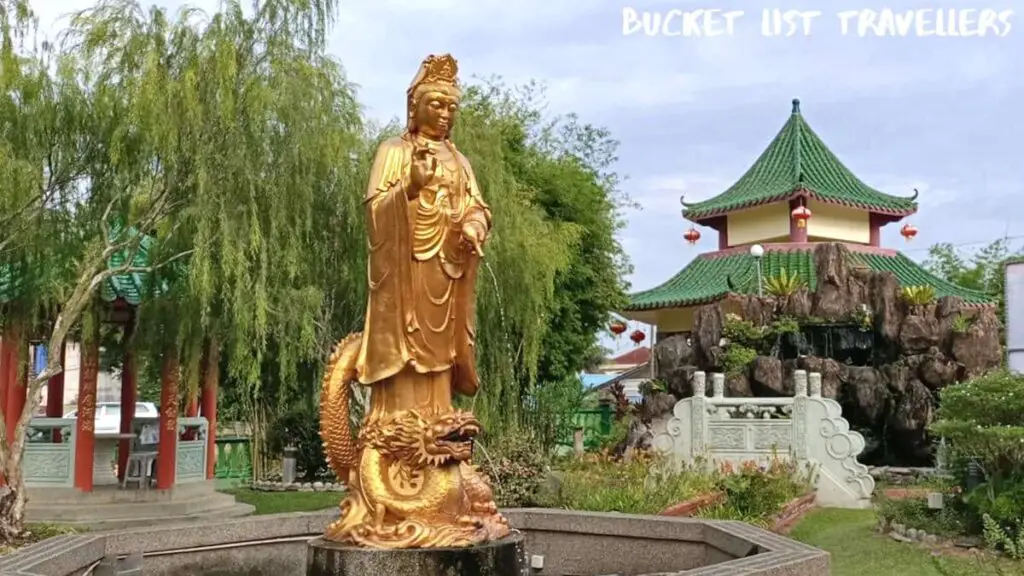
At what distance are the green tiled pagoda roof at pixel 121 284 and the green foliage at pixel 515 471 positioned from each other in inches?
178

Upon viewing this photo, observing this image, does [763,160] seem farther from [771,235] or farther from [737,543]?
[737,543]

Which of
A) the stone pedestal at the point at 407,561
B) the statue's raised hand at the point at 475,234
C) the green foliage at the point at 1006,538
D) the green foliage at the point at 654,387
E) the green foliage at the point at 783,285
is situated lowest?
the green foliage at the point at 1006,538

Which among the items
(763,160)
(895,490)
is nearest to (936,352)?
(895,490)

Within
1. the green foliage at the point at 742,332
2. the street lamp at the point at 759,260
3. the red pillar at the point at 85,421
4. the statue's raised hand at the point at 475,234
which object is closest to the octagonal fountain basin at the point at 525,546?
the statue's raised hand at the point at 475,234

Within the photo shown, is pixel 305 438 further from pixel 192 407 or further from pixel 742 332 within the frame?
pixel 742 332

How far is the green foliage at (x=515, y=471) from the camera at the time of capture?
11.1 metres

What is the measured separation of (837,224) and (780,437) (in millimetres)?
9930

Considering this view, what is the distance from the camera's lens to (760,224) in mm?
22125

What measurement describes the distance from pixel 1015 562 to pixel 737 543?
4.18 m

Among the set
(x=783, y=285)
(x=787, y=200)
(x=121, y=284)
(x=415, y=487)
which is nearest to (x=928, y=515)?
(x=415, y=487)

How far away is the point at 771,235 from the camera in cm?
2180

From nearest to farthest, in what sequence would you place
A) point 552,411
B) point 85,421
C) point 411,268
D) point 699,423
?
point 411,268
point 85,421
point 699,423
point 552,411

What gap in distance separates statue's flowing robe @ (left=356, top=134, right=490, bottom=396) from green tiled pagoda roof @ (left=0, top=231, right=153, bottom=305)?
22.0ft

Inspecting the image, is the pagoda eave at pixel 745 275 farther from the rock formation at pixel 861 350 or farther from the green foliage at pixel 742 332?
the green foliage at pixel 742 332
